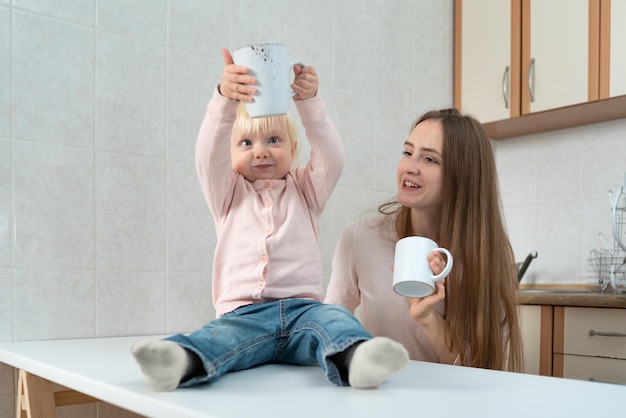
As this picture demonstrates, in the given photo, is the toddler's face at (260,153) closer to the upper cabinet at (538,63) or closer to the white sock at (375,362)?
the white sock at (375,362)

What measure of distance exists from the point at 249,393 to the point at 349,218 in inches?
62.9

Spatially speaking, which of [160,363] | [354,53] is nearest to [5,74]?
[160,363]


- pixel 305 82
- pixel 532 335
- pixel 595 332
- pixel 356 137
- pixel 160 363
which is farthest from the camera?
pixel 356 137

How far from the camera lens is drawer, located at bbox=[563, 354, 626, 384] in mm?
2057

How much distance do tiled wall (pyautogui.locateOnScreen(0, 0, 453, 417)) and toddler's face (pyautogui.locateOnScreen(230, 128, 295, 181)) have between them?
53 centimetres

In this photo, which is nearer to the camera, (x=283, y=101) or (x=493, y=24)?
(x=283, y=101)

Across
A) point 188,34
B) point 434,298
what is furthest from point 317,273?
point 188,34

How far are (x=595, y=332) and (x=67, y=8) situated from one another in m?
1.78

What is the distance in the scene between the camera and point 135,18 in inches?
74.6

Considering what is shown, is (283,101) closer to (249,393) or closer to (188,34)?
(249,393)

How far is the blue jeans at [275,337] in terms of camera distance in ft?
3.03

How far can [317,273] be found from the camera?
142 cm

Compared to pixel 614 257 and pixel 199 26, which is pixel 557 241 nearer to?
pixel 614 257

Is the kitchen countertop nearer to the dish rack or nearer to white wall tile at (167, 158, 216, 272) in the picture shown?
the dish rack
